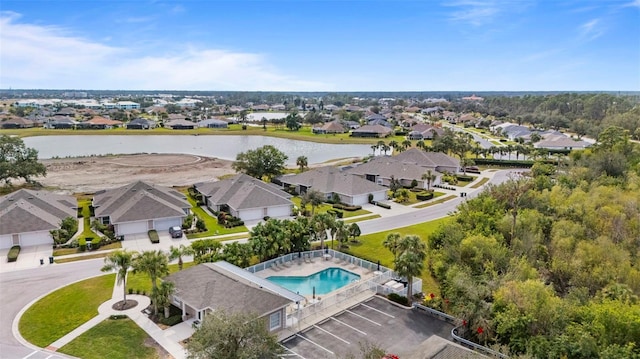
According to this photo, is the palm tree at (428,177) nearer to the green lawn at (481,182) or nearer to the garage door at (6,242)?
the green lawn at (481,182)

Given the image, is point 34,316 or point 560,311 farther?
point 34,316

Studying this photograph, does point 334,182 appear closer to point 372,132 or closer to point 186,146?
point 186,146

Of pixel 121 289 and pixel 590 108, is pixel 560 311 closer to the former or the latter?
pixel 121 289

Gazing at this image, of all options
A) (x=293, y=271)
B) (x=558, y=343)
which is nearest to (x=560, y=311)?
(x=558, y=343)

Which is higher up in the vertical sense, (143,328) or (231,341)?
(231,341)

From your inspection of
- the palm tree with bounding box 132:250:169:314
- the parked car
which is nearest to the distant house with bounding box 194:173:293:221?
the parked car

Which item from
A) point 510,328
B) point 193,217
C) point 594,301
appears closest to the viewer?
point 510,328

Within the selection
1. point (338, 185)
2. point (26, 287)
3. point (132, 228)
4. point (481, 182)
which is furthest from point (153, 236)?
point (481, 182)

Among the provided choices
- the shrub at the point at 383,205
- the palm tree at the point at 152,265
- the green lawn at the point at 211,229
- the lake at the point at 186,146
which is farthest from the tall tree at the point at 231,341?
the lake at the point at 186,146
